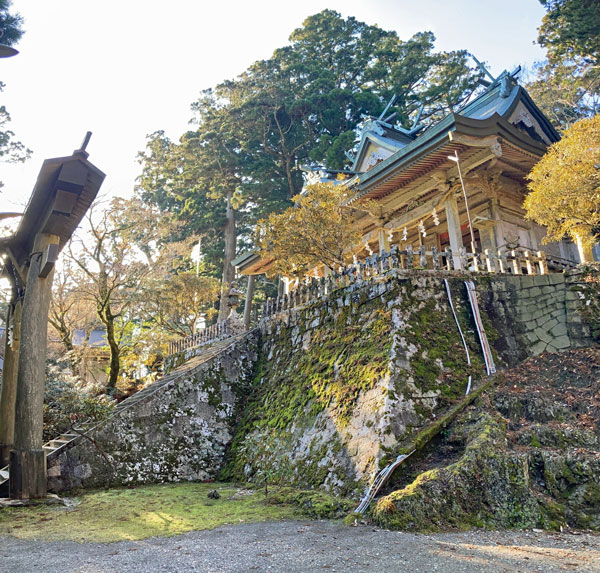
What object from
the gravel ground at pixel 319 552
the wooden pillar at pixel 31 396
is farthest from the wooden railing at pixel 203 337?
the gravel ground at pixel 319 552

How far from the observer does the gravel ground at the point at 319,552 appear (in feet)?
13.0

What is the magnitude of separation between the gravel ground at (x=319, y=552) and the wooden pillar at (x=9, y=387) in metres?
2.99

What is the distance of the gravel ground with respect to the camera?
156 inches

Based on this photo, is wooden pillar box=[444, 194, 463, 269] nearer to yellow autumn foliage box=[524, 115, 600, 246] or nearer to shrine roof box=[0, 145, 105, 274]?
yellow autumn foliage box=[524, 115, 600, 246]

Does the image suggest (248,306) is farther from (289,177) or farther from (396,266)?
(396,266)

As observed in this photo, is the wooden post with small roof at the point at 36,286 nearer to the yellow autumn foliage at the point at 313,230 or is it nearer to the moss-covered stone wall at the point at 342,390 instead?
the moss-covered stone wall at the point at 342,390

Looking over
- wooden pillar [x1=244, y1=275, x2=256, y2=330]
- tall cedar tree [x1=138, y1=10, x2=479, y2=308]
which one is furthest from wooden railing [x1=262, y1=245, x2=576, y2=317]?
tall cedar tree [x1=138, y1=10, x2=479, y2=308]

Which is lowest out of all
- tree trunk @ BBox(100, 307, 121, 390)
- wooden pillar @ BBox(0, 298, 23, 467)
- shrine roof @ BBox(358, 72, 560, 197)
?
wooden pillar @ BBox(0, 298, 23, 467)

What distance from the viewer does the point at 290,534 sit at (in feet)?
16.5

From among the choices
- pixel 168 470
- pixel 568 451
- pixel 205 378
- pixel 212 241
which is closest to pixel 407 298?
pixel 568 451

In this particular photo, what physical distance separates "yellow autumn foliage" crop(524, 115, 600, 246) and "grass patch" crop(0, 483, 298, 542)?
7.44 metres

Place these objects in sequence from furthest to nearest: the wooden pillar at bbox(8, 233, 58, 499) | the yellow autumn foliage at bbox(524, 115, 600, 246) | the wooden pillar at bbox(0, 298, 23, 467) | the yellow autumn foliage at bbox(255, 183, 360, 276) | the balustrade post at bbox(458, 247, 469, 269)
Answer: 1. the yellow autumn foliage at bbox(255, 183, 360, 276)
2. the balustrade post at bbox(458, 247, 469, 269)
3. the yellow autumn foliage at bbox(524, 115, 600, 246)
4. the wooden pillar at bbox(0, 298, 23, 467)
5. the wooden pillar at bbox(8, 233, 58, 499)

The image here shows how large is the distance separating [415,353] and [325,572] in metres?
4.31

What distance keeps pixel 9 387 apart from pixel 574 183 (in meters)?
10.8
